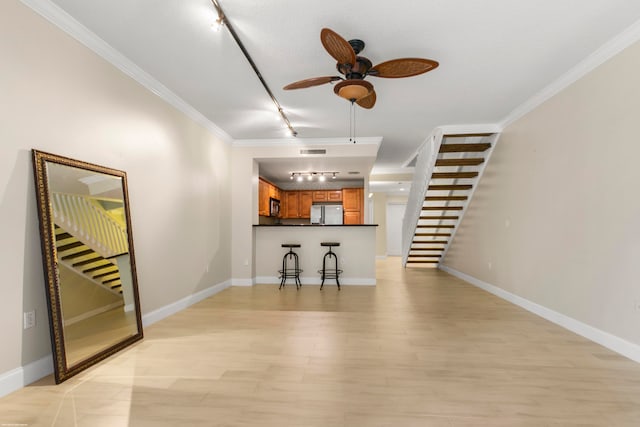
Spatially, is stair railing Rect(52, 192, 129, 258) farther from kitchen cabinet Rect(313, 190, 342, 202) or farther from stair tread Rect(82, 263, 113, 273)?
kitchen cabinet Rect(313, 190, 342, 202)

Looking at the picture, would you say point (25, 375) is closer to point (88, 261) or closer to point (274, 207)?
point (88, 261)

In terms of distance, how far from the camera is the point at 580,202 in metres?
3.09

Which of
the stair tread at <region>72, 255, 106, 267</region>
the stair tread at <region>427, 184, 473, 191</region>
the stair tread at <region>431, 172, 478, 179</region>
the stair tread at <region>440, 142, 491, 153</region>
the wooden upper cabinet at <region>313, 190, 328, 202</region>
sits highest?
the stair tread at <region>440, 142, 491, 153</region>

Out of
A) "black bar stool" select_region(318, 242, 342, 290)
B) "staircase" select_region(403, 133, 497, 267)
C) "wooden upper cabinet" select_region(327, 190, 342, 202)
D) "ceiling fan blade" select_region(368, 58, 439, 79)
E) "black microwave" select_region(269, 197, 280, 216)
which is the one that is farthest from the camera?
"wooden upper cabinet" select_region(327, 190, 342, 202)

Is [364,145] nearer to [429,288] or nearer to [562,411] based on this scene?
[429,288]

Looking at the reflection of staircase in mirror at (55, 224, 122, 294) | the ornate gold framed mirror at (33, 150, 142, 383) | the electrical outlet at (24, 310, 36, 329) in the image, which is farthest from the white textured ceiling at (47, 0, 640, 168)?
the electrical outlet at (24, 310, 36, 329)

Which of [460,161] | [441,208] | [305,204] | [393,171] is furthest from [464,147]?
[305,204]

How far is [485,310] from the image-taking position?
13.1ft

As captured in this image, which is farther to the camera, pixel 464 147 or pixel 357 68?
pixel 464 147

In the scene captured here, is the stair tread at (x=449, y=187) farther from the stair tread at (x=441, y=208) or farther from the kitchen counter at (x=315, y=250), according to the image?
the kitchen counter at (x=315, y=250)

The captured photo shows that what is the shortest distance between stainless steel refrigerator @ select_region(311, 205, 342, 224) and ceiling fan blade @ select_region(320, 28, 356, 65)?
255 inches

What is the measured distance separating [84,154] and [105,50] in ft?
3.27

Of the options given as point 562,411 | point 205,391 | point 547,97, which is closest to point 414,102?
point 547,97

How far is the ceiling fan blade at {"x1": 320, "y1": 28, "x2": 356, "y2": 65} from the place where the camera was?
2.04m
